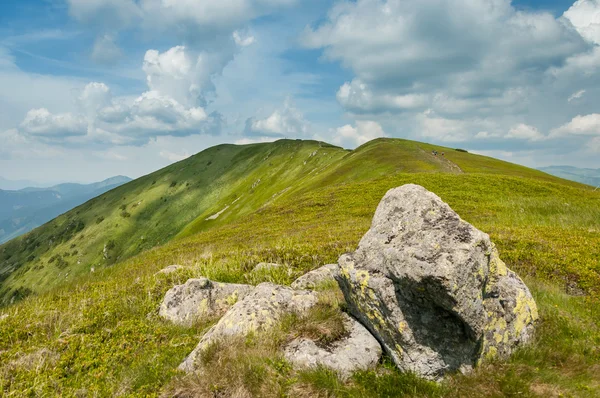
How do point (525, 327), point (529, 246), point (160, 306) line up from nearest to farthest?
point (525, 327), point (160, 306), point (529, 246)

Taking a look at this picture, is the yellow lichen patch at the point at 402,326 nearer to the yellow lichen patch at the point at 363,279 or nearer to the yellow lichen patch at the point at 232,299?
the yellow lichen patch at the point at 363,279

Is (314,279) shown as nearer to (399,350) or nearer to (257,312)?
(257,312)

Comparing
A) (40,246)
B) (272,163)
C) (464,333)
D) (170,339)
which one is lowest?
A: (40,246)

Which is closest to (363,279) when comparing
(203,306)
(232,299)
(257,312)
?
(257,312)

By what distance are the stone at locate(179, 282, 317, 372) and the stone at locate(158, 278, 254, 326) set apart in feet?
6.98

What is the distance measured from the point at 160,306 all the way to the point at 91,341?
2.68 m

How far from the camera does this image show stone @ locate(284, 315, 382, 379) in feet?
24.4

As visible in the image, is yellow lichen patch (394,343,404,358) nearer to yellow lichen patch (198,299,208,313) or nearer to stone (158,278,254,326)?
stone (158,278,254,326)

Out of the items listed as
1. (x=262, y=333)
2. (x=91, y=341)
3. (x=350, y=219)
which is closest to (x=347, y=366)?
(x=262, y=333)

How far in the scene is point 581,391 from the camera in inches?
247

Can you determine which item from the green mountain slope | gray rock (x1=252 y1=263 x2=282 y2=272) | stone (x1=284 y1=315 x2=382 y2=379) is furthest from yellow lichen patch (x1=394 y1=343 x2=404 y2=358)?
the green mountain slope

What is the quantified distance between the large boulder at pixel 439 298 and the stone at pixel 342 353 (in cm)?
34

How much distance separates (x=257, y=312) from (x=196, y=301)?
3432mm

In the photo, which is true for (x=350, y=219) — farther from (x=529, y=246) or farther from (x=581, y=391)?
Answer: (x=581, y=391)
